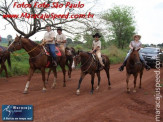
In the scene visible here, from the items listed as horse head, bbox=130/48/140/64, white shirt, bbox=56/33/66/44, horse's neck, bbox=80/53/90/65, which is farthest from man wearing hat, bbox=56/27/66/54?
horse head, bbox=130/48/140/64

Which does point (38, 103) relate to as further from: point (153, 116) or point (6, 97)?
point (153, 116)

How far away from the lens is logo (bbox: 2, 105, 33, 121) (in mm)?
4949

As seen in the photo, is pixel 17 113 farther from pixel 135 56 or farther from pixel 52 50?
pixel 135 56

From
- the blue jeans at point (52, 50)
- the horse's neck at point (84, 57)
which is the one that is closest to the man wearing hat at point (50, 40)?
the blue jeans at point (52, 50)

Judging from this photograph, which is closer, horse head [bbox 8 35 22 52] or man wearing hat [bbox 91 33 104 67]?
horse head [bbox 8 35 22 52]

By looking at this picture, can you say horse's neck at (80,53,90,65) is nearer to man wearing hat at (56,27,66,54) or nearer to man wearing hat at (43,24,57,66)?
man wearing hat at (43,24,57,66)

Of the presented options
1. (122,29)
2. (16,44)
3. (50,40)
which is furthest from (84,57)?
(122,29)

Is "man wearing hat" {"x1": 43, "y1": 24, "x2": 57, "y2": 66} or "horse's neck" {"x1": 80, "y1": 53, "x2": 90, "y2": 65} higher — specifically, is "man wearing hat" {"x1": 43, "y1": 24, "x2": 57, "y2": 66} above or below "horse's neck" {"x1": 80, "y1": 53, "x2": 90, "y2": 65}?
above

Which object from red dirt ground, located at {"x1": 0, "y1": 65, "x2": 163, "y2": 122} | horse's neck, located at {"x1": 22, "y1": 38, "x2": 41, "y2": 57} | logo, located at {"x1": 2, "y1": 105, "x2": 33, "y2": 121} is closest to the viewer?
logo, located at {"x1": 2, "y1": 105, "x2": 33, "y2": 121}

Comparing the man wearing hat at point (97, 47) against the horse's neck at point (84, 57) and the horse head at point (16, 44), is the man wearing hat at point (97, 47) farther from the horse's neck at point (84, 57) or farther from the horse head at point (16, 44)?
the horse head at point (16, 44)

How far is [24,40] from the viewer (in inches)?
314

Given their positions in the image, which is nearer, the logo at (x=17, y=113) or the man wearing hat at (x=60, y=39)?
the logo at (x=17, y=113)

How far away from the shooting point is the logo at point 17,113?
4.95 meters

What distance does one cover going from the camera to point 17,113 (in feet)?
17.1
